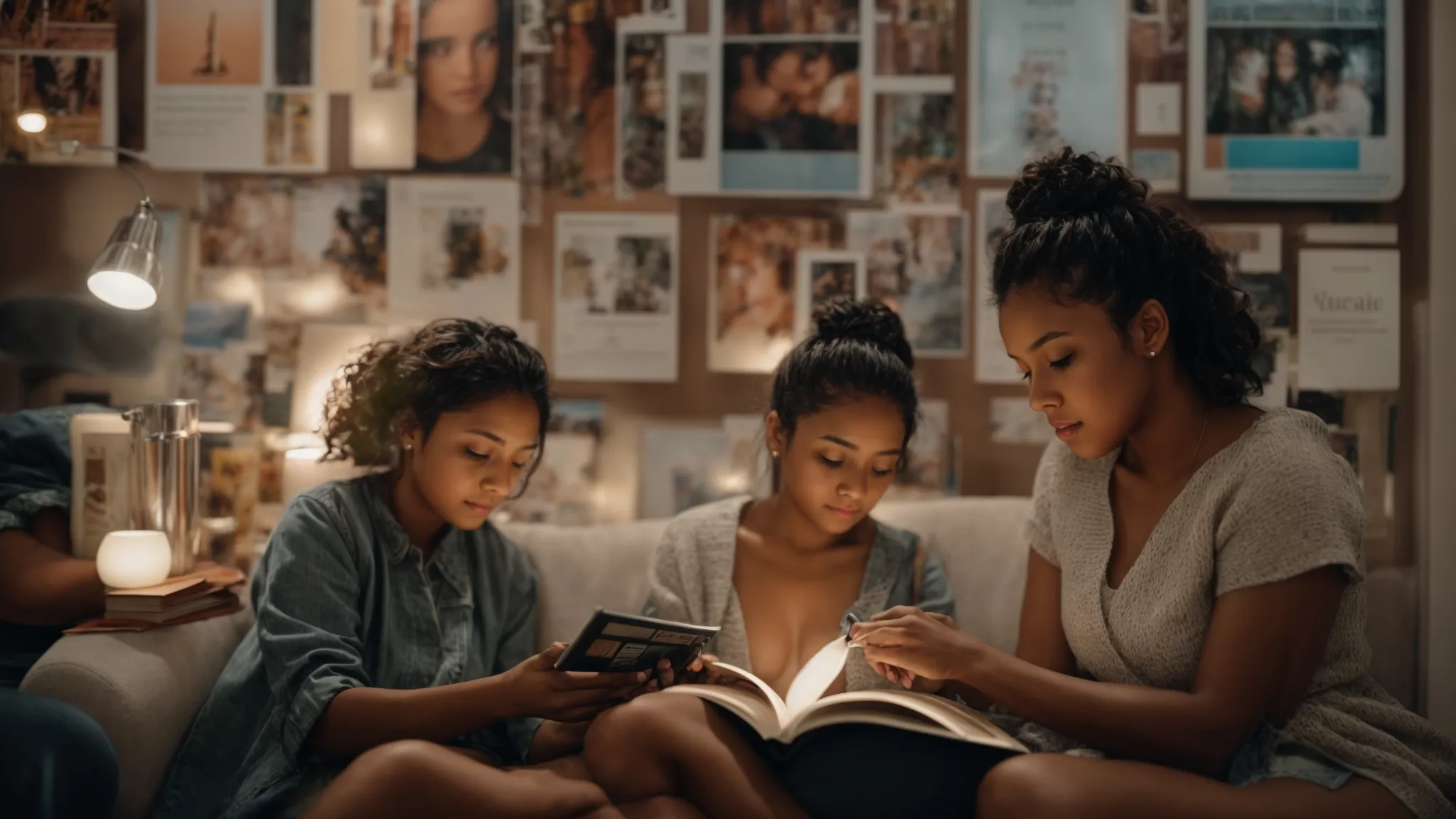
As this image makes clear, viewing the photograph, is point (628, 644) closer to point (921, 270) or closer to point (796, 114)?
point (921, 270)

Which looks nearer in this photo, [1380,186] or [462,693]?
[462,693]

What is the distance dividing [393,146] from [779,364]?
111 centimetres

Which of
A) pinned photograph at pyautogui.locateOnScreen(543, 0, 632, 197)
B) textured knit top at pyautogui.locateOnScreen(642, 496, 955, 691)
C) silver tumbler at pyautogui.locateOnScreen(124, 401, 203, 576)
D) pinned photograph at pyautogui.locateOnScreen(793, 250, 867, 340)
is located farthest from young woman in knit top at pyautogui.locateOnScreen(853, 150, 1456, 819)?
silver tumbler at pyautogui.locateOnScreen(124, 401, 203, 576)

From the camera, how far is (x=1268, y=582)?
1535mm

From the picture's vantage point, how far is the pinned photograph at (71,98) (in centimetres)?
259

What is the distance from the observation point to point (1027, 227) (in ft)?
5.67

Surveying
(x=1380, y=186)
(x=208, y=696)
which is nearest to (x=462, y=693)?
(x=208, y=696)

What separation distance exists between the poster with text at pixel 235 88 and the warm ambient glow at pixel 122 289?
0.55 m

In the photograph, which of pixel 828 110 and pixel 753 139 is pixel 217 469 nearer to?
pixel 753 139

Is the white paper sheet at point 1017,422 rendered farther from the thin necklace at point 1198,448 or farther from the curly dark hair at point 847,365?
the thin necklace at point 1198,448

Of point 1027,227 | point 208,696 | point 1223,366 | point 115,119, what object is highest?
point 115,119

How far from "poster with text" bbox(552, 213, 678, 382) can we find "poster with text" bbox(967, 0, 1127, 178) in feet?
2.65

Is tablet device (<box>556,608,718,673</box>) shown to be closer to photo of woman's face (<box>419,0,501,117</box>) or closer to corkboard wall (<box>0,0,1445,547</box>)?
corkboard wall (<box>0,0,1445,547</box>)

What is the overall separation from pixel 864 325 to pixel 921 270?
50 centimetres
